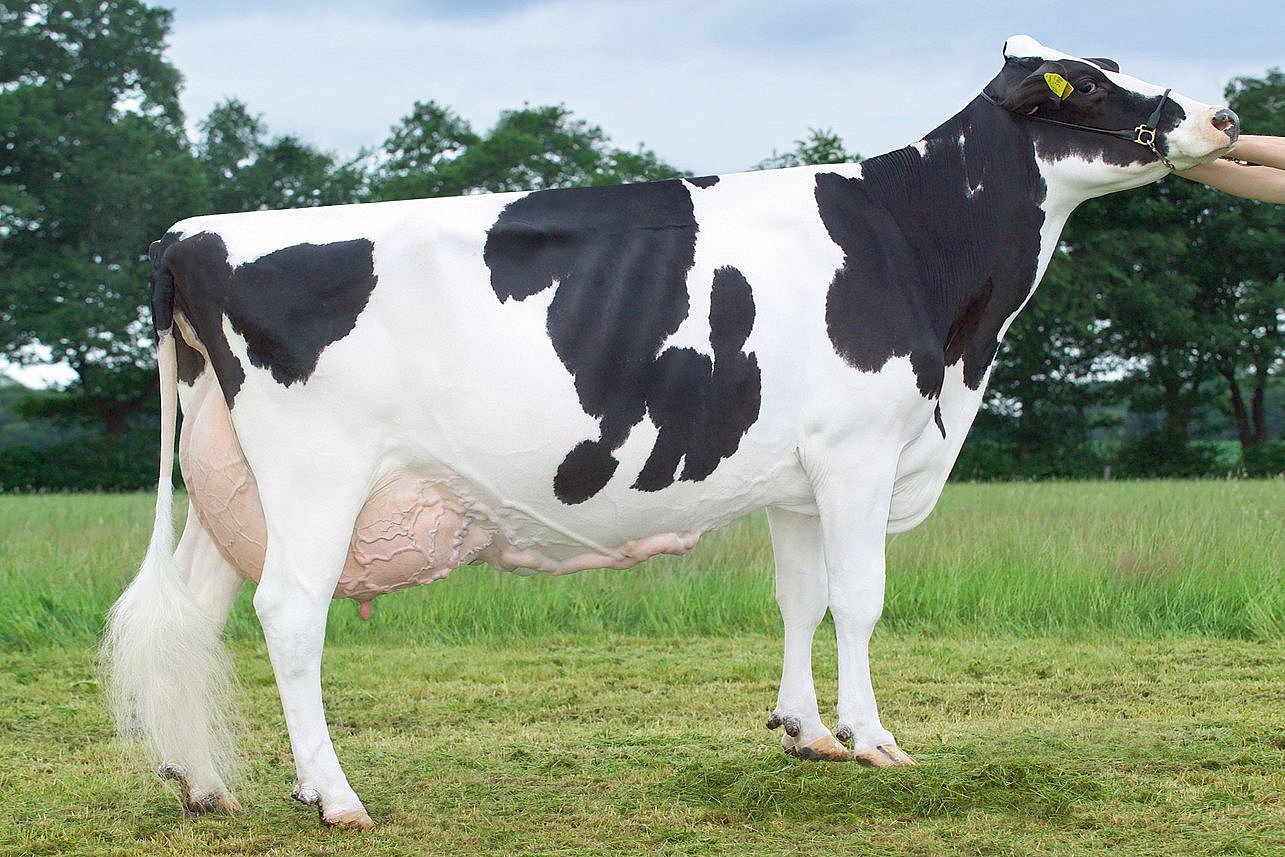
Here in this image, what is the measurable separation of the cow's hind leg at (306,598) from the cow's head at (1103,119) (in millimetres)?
2643

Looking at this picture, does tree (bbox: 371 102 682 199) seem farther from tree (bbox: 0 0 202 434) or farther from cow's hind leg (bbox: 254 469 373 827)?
cow's hind leg (bbox: 254 469 373 827)

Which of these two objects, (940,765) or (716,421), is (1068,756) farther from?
(716,421)

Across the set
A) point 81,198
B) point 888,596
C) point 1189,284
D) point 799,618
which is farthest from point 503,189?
point 799,618

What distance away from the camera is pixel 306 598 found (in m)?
3.97

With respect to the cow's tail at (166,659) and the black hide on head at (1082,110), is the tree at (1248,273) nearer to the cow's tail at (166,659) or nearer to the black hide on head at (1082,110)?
the black hide on head at (1082,110)

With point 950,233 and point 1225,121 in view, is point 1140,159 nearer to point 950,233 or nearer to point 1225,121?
point 1225,121

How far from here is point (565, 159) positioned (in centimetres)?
3906

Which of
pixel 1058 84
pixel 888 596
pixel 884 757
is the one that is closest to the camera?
pixel 884 757

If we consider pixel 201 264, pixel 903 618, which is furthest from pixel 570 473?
pixel 903 618

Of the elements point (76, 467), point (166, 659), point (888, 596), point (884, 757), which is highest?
point (76, 467)

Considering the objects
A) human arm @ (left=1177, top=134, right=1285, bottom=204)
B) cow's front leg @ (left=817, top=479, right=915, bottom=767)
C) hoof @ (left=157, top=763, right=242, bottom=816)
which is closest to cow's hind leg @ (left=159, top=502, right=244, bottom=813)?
hoof @ (left=157, top=763, right=242, bottom=816)

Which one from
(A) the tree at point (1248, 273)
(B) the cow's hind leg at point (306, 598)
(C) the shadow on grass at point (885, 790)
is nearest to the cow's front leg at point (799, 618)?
(C) the shadow on grass at point (885, 790)

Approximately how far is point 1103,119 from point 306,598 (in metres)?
3.12

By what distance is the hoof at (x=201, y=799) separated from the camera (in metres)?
4.32
